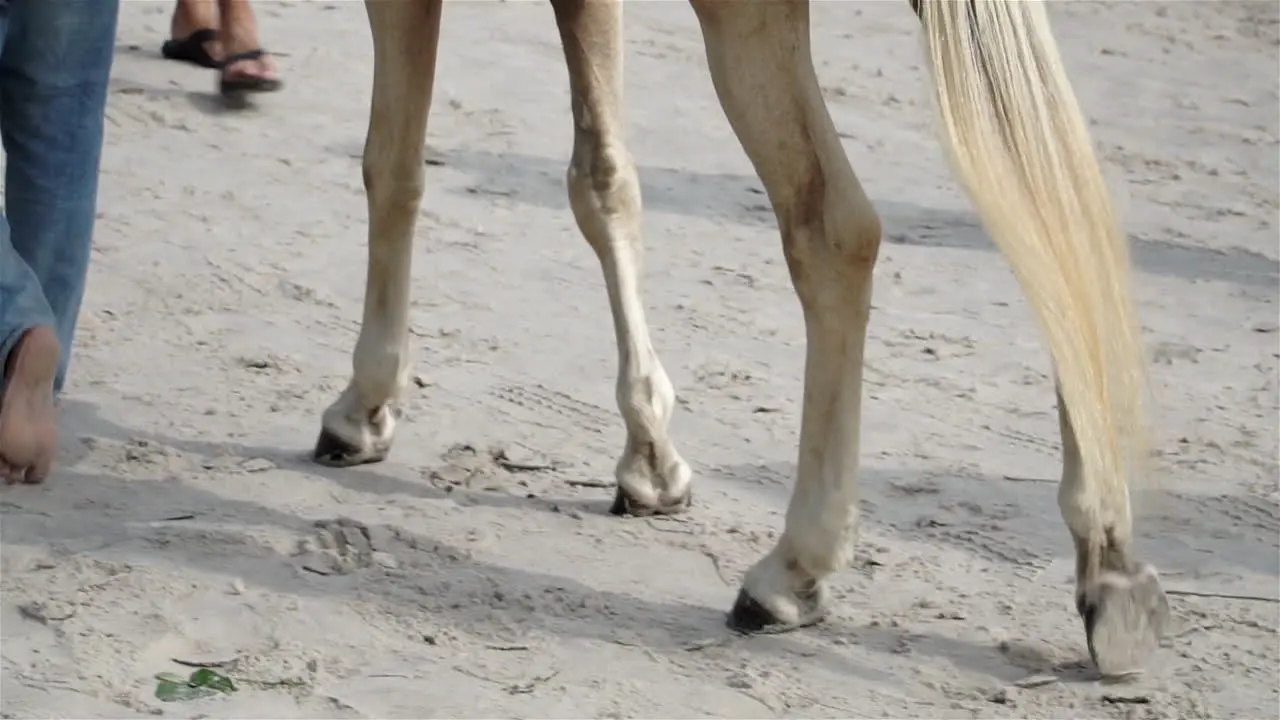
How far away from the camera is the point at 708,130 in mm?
6789

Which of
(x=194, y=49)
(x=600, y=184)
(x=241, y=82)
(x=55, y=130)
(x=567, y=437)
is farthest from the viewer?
(x=194, y=49)

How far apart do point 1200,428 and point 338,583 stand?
2170 millimetres

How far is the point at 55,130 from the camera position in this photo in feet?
13.5

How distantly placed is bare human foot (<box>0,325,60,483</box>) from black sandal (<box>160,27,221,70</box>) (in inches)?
150

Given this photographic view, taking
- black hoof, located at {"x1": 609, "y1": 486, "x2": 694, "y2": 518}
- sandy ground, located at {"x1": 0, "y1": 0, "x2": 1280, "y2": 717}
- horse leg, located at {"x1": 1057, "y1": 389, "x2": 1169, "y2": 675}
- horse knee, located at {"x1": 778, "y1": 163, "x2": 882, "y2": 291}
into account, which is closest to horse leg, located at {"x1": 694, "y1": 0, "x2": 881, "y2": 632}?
horse knee, located at {"x1": 778, "y1": 163, "x2": 882, "y2": 291}

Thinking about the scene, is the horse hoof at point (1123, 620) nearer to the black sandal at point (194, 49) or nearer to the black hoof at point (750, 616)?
the black hoof at point (750, 616)

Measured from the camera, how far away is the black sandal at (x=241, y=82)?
678cm

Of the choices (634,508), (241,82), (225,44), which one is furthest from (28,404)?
(225,44)

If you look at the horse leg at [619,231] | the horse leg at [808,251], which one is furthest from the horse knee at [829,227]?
the horse leg at [619,231]

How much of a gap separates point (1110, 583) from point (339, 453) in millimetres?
1866

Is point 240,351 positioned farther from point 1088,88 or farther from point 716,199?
point 1088,88

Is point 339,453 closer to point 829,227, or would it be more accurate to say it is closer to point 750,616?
point 750,616

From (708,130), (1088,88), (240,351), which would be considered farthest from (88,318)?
(1088,88)

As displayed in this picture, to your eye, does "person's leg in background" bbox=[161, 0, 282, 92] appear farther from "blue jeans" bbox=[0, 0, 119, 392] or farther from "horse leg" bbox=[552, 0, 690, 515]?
"horse leg" bbox=[552, 0, 690, 515]
